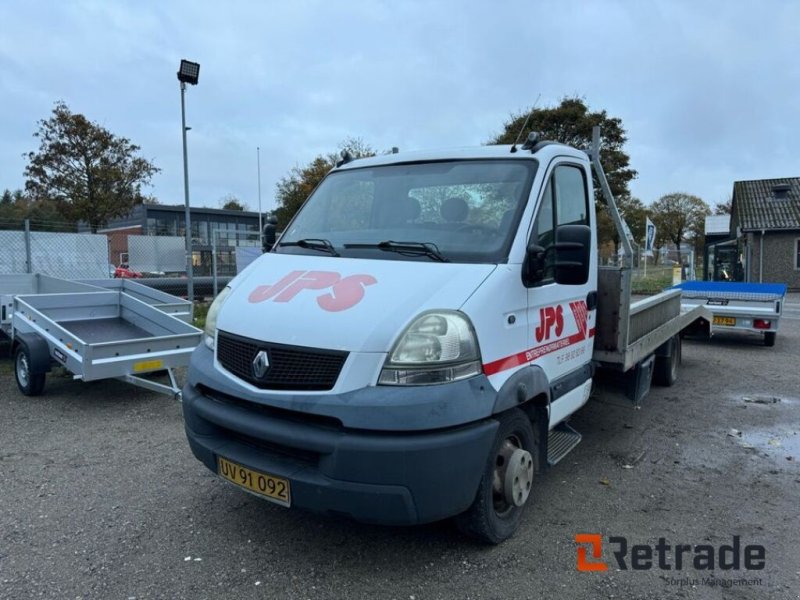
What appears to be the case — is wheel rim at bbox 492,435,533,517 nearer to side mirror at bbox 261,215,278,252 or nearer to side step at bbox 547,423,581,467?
side step at bbox 547,423,581,467

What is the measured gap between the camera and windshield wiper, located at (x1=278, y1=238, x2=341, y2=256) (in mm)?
3655

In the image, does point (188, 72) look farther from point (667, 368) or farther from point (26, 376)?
point (667, 368)

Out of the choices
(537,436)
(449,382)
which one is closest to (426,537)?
(537,436)

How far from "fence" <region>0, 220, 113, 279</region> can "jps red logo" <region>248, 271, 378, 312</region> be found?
9.92m

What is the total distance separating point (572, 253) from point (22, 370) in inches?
248

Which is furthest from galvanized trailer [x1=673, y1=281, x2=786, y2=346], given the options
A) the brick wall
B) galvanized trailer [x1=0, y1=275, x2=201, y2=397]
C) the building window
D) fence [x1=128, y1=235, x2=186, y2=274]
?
the building window

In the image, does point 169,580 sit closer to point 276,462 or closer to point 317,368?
point 276,462

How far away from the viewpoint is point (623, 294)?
14.6ft

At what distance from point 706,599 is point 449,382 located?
1723 mm

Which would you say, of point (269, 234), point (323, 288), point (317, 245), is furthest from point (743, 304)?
point (323, 288)

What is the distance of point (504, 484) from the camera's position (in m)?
3.18

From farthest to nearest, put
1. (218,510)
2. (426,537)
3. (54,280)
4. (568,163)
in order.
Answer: (54,280)
(568,163)
(218,510)
(426,537)

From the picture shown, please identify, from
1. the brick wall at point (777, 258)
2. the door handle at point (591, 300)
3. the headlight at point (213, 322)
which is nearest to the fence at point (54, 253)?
the headlight at point (213, 322)

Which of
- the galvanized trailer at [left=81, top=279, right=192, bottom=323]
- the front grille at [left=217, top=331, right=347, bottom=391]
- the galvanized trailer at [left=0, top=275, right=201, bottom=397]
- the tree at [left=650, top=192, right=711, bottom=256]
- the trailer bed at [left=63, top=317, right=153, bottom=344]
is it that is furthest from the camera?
the tree at [left=650, top=192, right=711, bottom=256]
